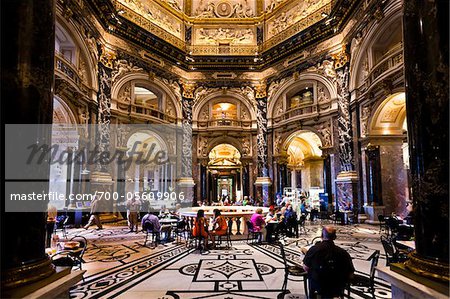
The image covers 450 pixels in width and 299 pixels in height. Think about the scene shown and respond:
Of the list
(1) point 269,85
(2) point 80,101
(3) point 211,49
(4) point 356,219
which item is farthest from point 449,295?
(3) point 211,49

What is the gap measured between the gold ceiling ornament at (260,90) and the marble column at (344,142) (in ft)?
16.4

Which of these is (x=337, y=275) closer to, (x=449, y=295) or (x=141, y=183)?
(x=449, y=295)

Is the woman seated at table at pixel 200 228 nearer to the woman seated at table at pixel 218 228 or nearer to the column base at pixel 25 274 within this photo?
the woman seated at table at pixel 218 228

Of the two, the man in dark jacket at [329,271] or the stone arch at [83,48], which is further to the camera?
the stone arch at [83,48]

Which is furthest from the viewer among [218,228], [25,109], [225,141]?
[225,141]

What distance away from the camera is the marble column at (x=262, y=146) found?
56.1 feet

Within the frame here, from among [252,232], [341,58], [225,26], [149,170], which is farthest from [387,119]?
[149,170]

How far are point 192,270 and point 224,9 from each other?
18.2 m

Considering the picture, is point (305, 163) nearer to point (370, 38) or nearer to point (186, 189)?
point (186, 189)

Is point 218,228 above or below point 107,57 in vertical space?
below

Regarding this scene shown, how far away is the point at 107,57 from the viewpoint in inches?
527

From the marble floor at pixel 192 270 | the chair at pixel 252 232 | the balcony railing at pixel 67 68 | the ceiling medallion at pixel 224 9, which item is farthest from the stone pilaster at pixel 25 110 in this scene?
the ceiling medallion at pixel 224 9

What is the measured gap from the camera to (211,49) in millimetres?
18203

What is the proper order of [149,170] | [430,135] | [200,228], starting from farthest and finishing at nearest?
[149,170], [200,228], [430,135]
